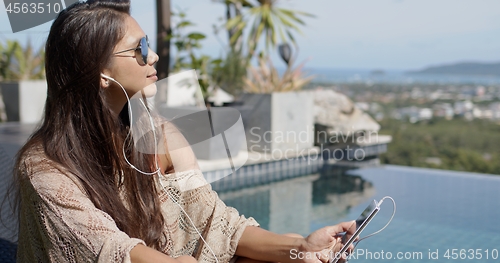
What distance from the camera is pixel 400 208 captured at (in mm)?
4941

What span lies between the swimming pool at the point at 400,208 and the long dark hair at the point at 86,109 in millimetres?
2256

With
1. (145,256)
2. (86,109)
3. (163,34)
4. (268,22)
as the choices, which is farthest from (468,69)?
(145,256)

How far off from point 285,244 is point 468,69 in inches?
1540

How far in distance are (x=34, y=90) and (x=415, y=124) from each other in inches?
722

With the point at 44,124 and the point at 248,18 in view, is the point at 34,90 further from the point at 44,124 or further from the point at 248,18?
the point at 44,124

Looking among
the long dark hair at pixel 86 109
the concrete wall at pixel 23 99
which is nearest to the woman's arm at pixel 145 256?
the long dark hair at pixel 86 109

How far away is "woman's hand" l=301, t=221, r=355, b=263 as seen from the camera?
1.49m

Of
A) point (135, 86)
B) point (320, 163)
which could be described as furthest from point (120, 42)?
point (320, 163)

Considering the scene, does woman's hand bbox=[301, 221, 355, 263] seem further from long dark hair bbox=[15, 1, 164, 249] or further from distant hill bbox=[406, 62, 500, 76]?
distant hill bbox=[406, 62, 500, 76]

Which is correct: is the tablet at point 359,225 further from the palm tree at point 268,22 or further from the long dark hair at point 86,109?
the palm tree at point 268,22

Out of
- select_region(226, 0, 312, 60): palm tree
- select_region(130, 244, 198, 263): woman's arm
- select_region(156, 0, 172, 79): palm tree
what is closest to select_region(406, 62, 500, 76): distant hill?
select_region(226, 0, 312, 60): palm tree

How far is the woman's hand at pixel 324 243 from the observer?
4.89 feet

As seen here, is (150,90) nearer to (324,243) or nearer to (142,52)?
(142,52)

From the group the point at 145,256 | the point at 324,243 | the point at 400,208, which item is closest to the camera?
the point at 145,256
